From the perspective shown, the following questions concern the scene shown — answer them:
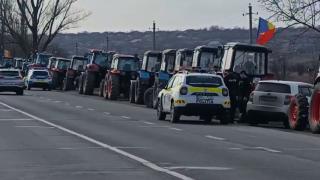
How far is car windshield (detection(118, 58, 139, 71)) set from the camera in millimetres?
44594

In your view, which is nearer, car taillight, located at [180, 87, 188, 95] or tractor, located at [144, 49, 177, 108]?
car taillight, located at [180, 87, 188, 95]

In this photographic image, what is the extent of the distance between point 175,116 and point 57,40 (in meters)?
129

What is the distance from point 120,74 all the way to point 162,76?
348 inches

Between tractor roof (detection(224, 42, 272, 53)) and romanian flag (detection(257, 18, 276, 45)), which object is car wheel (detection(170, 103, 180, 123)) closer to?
tractor roof (detection(224, 42, 272, 53))

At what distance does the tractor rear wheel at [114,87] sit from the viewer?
44156 mm

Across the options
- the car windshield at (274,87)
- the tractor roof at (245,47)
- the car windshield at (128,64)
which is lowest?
the car windshield at (274,87)

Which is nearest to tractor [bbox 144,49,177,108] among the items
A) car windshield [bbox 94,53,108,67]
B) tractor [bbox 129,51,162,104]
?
tractor [bbox 129,51,162,104]

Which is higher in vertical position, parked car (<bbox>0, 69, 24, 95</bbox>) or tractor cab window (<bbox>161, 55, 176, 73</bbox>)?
tractor cab window (<bbox>161, 55, 176, 73</bbox>)

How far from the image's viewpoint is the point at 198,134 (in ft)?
72.6

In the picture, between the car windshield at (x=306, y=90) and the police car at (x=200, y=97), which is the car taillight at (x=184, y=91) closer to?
the police car at (x=200, y=97)

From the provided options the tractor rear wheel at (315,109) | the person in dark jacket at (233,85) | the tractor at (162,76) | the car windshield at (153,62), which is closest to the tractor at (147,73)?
the car windshield at (153,62)

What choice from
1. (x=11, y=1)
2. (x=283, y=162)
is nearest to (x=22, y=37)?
(x=11, y=1)

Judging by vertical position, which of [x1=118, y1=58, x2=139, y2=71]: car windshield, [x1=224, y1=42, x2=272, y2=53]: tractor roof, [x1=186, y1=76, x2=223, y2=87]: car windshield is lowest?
[x1=186, y1=76, x2=223, y2=87]: car windshield

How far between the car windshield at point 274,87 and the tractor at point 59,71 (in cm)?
3521
